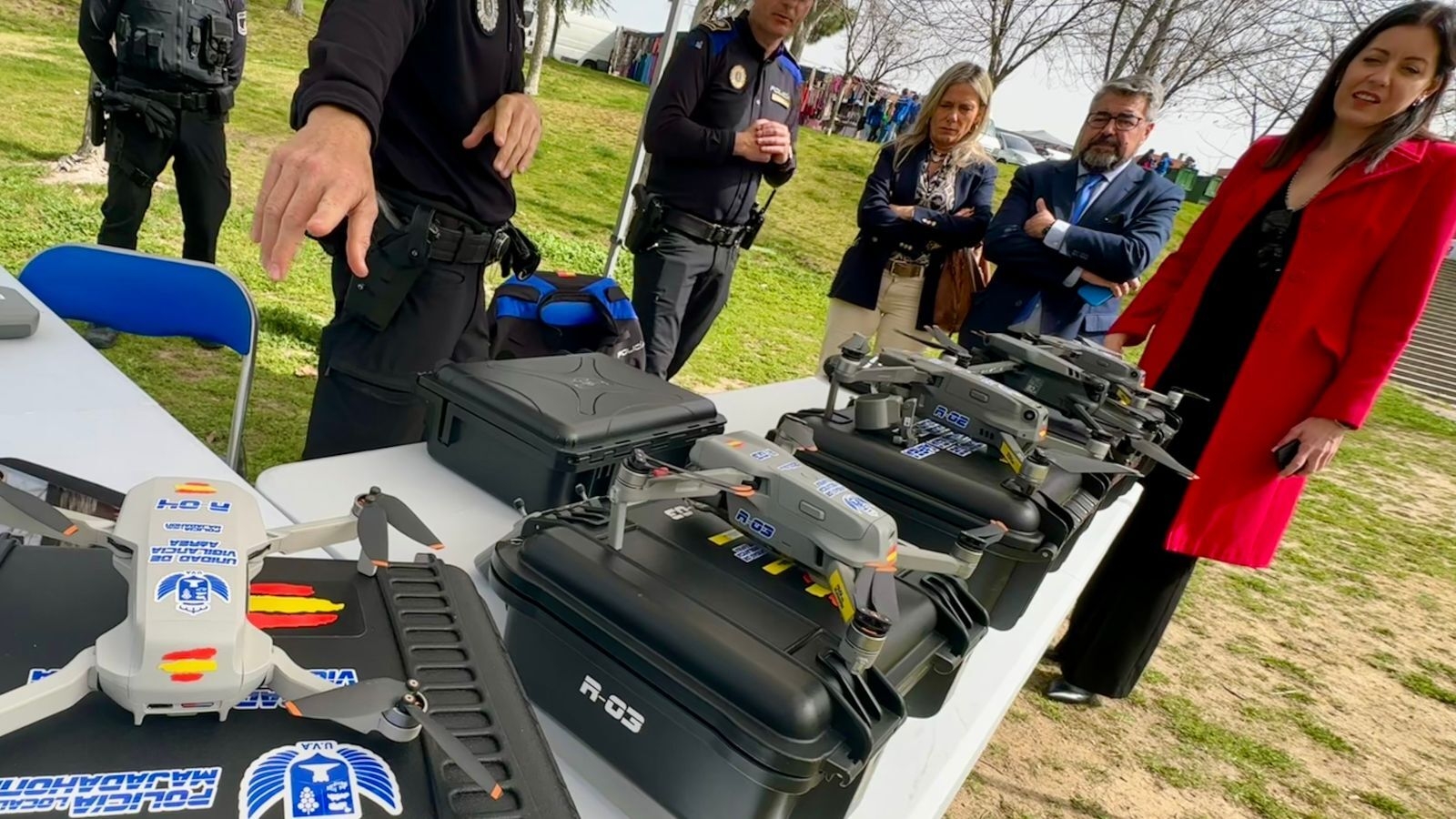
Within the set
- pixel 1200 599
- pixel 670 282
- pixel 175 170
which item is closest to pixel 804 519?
pixel 670 282

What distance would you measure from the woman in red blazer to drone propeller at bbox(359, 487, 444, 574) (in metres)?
1.98

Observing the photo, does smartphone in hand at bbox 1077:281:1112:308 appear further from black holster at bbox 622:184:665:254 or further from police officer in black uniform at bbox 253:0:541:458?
police officer in black uniform at bbox 253:0:541:458

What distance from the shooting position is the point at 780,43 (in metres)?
2.97

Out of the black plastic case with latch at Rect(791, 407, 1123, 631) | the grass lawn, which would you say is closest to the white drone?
the black plastic case with latch at Rect(791, 407, 1123, 631)

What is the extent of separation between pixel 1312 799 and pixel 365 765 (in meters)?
3.07

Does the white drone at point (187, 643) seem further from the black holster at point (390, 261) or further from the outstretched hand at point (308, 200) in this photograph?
the black holster at point (390, 261)

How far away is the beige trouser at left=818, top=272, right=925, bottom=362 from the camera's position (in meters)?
3.27

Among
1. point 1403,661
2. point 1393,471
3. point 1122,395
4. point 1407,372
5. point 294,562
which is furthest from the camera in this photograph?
point 1407,372

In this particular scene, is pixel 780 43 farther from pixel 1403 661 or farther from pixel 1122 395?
pixel 1403 661

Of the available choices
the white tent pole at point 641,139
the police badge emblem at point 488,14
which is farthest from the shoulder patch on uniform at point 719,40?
the police badge emblem at point 488,14

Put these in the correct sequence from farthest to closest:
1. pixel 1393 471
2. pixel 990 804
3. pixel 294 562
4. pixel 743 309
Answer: pixel 743 309 → pixel 1393 471 → pixel 990 804 → pixel 294 562

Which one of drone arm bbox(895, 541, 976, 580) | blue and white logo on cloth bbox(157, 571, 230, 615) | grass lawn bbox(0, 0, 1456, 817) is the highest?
drone arm bbox(895, 541, 976, 580)

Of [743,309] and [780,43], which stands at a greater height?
[780,43]

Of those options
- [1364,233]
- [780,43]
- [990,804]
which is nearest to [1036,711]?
[990,804]
